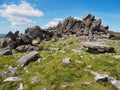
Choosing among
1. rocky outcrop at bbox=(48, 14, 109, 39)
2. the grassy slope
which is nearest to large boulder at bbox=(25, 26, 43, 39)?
rocky outcrop at bbox=(48, 14, 109, 39)

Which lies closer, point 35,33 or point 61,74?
point 61,74

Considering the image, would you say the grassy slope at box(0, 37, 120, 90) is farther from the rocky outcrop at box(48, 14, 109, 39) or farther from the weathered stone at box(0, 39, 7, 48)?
the rocky outcrop at box(48, 14, 109, 39)

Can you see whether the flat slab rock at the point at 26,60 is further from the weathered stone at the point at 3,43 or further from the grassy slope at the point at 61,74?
the weathered stone at the point at 3,43

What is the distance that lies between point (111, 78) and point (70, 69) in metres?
3.85

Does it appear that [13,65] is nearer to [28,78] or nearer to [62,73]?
[28,78]

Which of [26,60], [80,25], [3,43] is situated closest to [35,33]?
[3,43]

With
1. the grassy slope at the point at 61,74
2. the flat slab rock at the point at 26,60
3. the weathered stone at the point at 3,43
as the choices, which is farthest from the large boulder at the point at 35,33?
the grassy slope at the point at 61,74

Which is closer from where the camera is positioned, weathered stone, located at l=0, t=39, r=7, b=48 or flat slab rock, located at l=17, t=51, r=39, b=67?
flat slab rock, located at l=17, t=51, r=39, b=67

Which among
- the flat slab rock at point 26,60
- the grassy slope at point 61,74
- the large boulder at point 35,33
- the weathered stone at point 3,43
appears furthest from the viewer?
the large boulder at point 35,33

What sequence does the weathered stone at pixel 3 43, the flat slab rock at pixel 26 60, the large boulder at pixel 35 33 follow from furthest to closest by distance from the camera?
the large boulder at pixel 35 33
the weathered stone at pixel 3 43
the flat slab rock at pixel 26 60

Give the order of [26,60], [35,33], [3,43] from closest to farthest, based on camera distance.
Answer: [26,60], [3,43], [35,33]

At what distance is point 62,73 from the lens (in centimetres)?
1848

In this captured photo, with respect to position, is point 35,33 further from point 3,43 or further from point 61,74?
point 61,74

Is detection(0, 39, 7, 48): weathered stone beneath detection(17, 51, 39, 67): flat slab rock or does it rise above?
beneath
